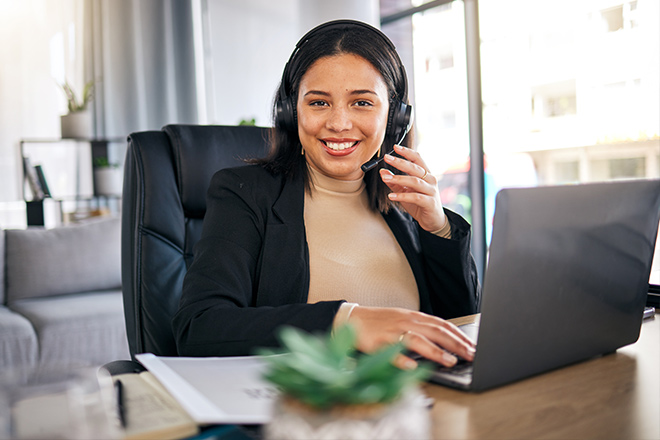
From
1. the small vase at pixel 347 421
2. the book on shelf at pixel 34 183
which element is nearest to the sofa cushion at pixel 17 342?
the book on shelf at pixel 34 183

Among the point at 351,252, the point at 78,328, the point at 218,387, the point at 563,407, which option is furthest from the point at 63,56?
the point at 563,407

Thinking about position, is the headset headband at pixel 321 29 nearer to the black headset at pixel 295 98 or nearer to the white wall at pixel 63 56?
the black headset at pixel 295 98

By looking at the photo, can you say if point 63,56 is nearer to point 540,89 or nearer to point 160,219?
point 540,89

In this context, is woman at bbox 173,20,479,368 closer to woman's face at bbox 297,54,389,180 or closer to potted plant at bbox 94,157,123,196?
woman's face at bbox 297,54,389,180

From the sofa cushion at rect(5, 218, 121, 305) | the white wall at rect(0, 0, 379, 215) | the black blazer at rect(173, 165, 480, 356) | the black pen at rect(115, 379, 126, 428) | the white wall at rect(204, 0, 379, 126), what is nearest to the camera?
the black pen at rect(115, 379, 126, 428)

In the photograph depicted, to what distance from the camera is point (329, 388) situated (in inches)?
13.3

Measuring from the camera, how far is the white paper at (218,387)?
0.48 m

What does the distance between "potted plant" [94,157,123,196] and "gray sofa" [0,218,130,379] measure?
3.44ft

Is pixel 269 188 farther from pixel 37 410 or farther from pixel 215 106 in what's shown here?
pixel 215 106

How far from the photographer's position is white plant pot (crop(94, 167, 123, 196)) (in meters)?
3.97

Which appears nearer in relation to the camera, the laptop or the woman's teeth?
the laptop

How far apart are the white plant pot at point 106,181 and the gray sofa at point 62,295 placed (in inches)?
41.2

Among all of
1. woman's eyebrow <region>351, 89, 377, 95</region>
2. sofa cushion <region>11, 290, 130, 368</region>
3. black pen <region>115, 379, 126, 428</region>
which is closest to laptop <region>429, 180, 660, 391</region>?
black pen <region>115, 379, 126, 428</region>

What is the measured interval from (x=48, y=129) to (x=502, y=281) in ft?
14.2
